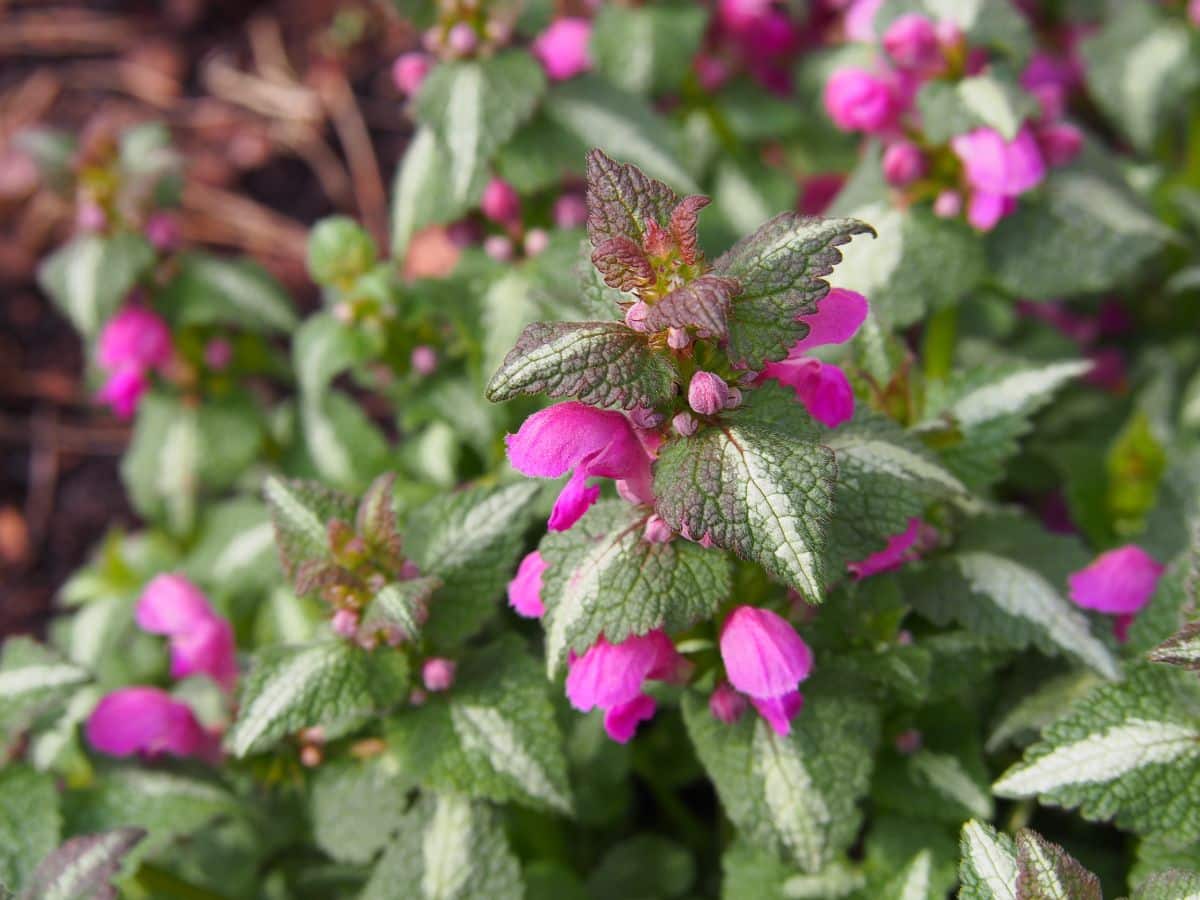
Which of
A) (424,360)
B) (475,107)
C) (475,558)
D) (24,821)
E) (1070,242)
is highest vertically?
(1070,242)

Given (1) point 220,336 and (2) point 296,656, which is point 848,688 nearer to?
(2) point 296,656

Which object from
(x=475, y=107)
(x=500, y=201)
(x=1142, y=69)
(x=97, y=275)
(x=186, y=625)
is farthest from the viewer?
(x=1142, y=69)

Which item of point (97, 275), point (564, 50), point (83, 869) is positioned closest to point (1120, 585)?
point (83, 869)

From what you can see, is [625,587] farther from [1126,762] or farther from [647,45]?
[647,45]

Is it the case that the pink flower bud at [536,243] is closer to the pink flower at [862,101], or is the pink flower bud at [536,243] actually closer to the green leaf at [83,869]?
the pink flower at [862,101]

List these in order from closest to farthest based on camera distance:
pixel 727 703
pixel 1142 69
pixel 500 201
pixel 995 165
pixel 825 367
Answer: pixel 825 367 < pixel 727 703 < pixel 995 165 < pixel 500 201 < pixel 1142 69

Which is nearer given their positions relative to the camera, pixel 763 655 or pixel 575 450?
pixel 575 450

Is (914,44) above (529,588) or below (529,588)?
above

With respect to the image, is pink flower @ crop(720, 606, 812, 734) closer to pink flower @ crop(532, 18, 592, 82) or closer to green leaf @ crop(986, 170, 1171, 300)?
green leaf @ crop(986, 170, 1171, 300)
